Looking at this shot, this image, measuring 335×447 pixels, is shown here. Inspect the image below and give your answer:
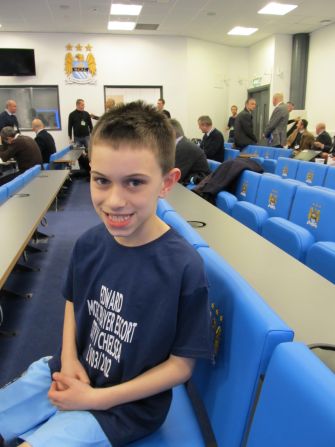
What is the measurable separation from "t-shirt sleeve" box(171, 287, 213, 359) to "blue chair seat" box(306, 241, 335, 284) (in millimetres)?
1000

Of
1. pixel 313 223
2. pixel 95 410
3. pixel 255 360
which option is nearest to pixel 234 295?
pixel 255 360

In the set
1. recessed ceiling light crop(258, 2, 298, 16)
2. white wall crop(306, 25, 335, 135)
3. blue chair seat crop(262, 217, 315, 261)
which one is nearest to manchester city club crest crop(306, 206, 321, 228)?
blue chair seat crop(262, 217, 315, 261)

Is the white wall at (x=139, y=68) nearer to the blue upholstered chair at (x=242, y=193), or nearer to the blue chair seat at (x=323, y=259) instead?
the blue upholstered chair at (x=242, y=193)

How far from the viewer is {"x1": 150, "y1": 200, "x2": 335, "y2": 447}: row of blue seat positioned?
67 cm

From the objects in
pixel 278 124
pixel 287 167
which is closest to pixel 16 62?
pixel 278 124

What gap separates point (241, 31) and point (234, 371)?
9.71m

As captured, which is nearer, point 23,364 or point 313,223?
point 23,364

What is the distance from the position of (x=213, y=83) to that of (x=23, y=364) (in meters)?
9.66

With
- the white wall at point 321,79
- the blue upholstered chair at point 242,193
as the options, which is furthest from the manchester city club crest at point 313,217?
the white wall at point 321,79

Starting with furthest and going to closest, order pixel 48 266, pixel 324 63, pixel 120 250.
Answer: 1. pixel 324 63
2. pixel 48 266
3. pixel 120 250

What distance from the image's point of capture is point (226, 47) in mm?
10477

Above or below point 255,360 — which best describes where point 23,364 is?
below

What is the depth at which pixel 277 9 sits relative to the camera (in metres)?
7.46

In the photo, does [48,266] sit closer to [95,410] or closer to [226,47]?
[95,410]
